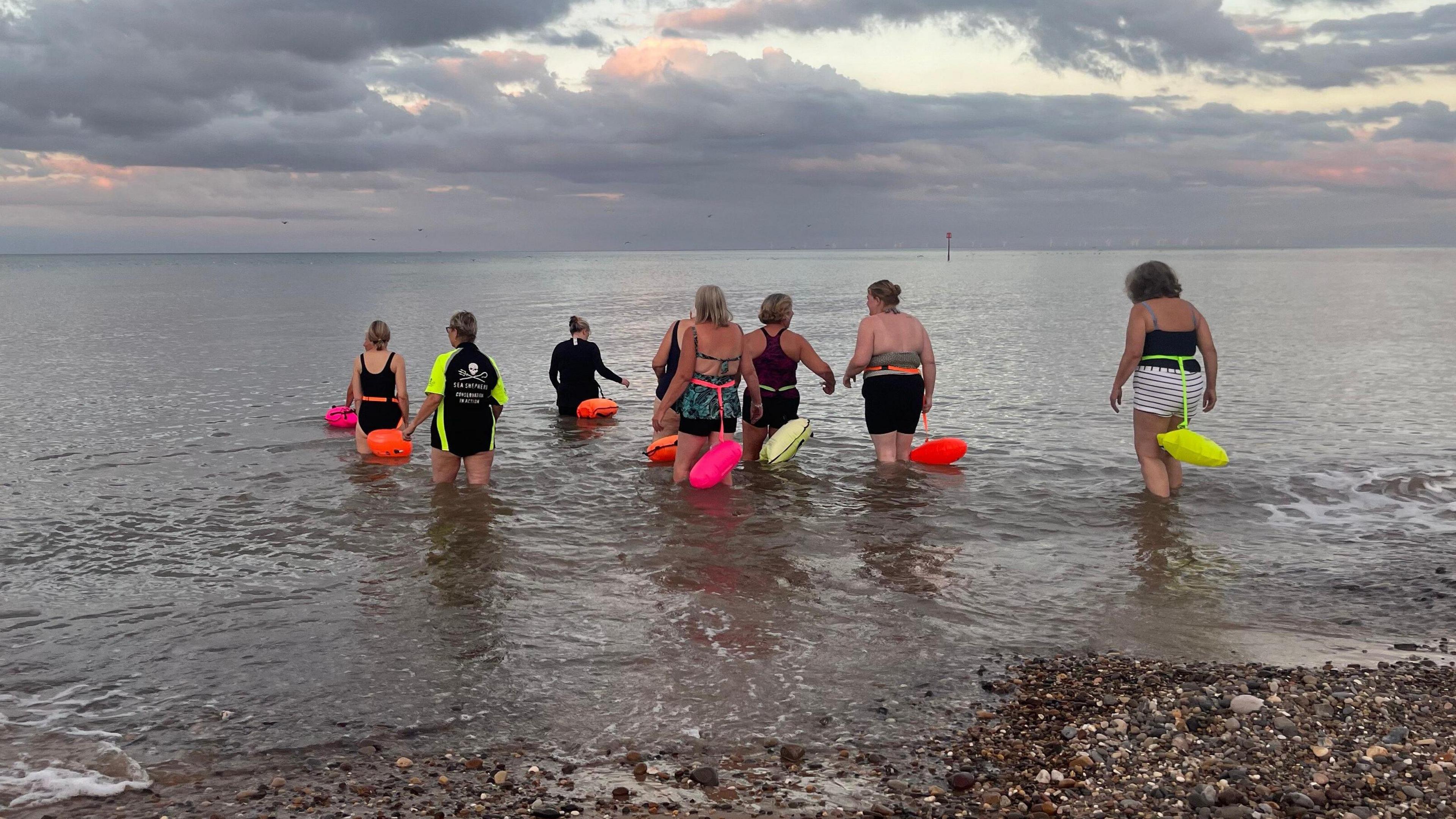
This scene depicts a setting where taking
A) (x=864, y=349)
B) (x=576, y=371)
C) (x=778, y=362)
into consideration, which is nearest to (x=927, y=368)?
(x=864, y=349)

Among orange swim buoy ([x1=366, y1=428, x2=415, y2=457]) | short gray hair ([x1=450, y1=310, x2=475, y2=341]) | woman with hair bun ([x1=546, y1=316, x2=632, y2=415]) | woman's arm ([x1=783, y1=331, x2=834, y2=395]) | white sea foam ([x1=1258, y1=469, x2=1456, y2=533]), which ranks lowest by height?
white sea foam ([x1=1258, y1=469, x2=1456, y2=533])

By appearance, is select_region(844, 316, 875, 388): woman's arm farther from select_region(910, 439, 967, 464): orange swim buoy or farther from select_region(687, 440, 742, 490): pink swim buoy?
select_region(910, 439, 967, 464): orange swim buoy

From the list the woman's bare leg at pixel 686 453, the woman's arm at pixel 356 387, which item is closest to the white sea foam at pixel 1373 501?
the woman's bare leg at pixel 686 453

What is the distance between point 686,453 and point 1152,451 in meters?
4.47

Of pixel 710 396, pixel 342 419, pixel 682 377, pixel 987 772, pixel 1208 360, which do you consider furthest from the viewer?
pixel 342 419

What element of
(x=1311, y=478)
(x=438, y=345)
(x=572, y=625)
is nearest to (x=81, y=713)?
(x=572, y=625)

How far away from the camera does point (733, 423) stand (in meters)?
9.91

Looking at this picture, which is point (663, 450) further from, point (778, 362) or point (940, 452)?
point (940, 452)

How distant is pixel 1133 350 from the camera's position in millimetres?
8820

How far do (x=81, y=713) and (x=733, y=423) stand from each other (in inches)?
236

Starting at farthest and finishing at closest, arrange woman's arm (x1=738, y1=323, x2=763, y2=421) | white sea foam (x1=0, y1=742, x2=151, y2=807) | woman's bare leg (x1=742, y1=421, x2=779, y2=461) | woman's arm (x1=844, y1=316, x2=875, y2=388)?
woman's bare leg (x1=742, y1=421, x2=779, y2=461) → woman's arm (x1=844, y1=316, x2=875, y2=388) → woman's arm (x1=738, y1=323, x2=763, y2=421) → white sea foam (x1=0, y1=742, x2=151, y2=807)

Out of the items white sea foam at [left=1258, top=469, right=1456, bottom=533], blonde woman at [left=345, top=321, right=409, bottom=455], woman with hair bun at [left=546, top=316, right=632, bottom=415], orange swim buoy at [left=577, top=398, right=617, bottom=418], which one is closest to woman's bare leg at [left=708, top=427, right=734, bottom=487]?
blonde woman at [left=345, top=321, right=409, bottom=455]

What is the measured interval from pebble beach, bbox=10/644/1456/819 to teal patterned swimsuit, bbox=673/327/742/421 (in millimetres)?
4947

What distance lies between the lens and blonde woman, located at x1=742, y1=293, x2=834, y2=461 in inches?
415
